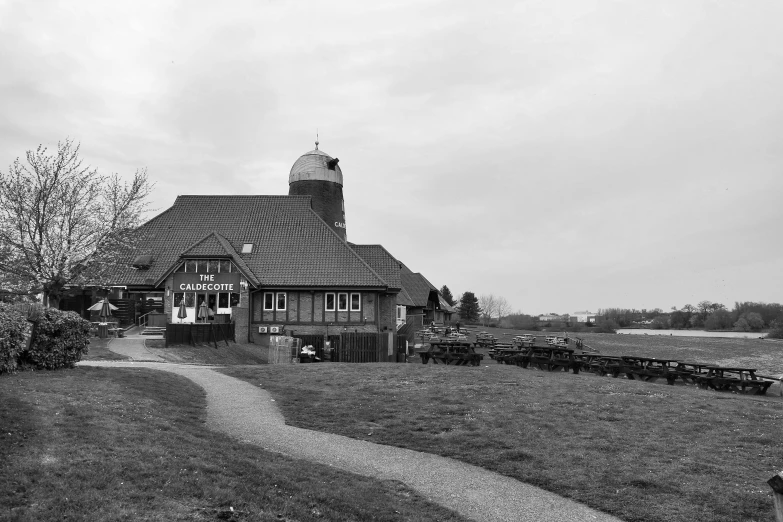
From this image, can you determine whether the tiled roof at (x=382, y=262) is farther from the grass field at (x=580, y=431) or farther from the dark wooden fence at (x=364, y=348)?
the grass field at (x=580, y=431)

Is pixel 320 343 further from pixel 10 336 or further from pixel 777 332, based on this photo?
pixel 777 332

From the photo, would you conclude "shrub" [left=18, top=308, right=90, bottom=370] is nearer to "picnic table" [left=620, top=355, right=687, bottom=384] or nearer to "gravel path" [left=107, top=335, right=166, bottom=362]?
"gravel path" [left=107, top=335, right=166, bottom=362]

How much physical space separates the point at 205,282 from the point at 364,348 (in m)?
10.9

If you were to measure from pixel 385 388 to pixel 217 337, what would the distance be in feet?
53.3

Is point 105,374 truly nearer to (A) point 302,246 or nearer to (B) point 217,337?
(B) point 217,337

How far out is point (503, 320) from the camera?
109 meters

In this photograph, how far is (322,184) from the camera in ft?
171

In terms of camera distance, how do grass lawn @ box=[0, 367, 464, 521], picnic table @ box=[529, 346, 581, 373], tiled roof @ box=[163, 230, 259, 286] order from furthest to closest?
tiled roof @ box=[163, 230, 259, 286], picnic table @ box=[529, 346, 581, 373], grass lawn @ box=[0, 367, 464, 521]

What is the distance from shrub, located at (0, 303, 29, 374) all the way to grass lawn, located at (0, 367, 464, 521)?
265cm

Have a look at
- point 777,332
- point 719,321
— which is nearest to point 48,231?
point 777,332

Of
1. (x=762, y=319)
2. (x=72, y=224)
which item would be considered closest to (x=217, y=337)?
(x=72, y=224)

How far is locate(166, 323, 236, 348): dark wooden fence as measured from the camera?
27.8m

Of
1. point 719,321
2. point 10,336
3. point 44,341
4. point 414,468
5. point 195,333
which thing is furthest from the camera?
point 719,321

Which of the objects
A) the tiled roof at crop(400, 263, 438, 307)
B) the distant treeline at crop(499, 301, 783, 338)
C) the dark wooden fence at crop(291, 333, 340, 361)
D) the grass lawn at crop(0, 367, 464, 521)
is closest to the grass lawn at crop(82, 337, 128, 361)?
the dark wooden fence at crop(291, 333, 340, 361)
